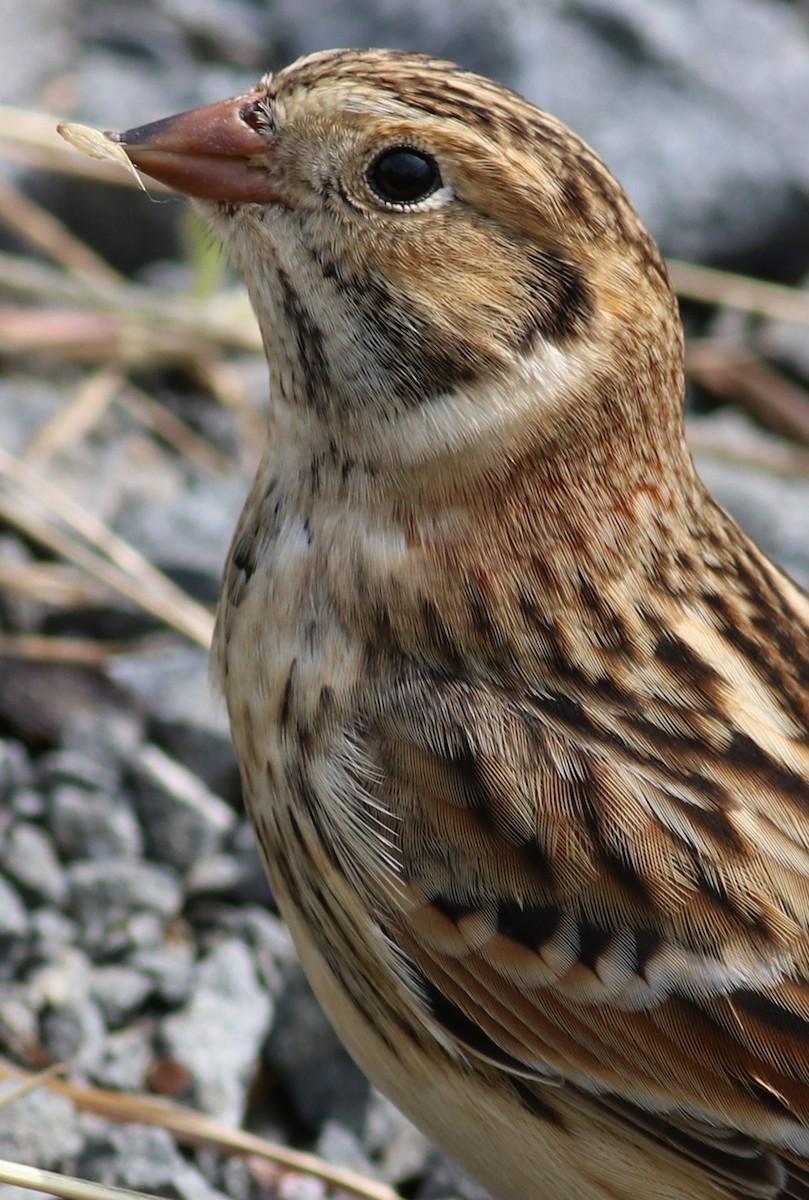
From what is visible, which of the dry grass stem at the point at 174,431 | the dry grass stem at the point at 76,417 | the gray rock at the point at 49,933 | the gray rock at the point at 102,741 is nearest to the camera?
the gray rock at the point at 49,933

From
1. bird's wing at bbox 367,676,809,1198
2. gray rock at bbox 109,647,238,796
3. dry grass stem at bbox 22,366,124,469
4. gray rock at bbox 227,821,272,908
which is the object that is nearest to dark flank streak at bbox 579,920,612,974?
bird's wing at bbox 367,676,809,1198

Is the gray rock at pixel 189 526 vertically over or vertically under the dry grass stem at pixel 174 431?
under

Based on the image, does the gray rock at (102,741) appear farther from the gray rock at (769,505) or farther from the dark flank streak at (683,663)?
the gray rock at (769,505)

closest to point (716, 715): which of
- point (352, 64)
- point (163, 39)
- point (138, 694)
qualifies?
point (352, 64)

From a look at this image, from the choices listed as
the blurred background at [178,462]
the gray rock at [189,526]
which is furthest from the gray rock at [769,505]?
the gray rock at [189,526]

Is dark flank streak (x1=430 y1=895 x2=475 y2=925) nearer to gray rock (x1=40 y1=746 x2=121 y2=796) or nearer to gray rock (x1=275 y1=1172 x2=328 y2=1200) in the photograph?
gray rock (x1=275 y1=1172 x2=328 y2=1200)

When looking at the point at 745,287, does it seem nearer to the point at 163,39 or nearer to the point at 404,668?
the point at 163,39
